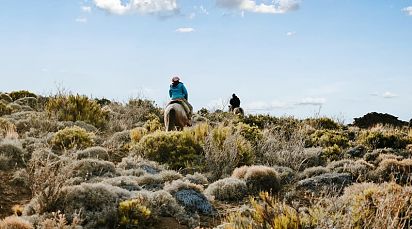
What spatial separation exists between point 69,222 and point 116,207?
0.72 m

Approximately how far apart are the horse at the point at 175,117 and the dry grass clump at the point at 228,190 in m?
5.30

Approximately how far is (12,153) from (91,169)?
2060mm

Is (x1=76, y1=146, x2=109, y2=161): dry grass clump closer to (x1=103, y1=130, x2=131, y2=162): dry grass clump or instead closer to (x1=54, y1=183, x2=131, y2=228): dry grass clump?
(x1=103, y1=130, x2=131, y2=162): dry grass clump

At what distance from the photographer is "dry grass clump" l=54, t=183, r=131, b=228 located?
706cm

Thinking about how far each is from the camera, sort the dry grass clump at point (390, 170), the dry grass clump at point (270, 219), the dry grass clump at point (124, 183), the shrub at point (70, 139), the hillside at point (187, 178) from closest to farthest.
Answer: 1. the dry grass clump at point (270, 219)
2. the hillside at point (187, 178)
3. the dry grass clump at point (124, 183)
4. the dry grass clump at point (390, 170)
5. the shrub at point (70, 139)

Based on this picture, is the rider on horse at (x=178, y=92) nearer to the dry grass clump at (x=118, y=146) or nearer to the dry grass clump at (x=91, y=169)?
the dry grass clump at (x=118, y=146)

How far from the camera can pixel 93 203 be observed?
7465 millimetres

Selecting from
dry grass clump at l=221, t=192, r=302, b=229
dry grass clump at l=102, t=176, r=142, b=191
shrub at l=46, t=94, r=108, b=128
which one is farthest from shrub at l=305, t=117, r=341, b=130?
dry grass clump at l=221, t=192, r=302, b=229

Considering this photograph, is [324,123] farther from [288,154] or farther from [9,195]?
[9,195]

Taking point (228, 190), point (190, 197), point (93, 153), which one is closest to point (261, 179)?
point (228, 190)

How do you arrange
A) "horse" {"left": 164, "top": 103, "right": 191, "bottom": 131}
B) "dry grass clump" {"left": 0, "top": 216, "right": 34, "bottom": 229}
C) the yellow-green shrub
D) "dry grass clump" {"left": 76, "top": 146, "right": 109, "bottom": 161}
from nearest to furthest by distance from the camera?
"dry grass clump" {"left": 0, "top": 216, "right": 34, "bottom": 229} → the yellow-green shrub → "dry grass clump" {"left": 76, "top": 146, "right": 109, "bottom": 161} → "horse" {"left": 164, "top": 103, "right": 191, "bottom": 131}

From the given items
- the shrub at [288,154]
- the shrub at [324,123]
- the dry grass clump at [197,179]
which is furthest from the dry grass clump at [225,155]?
the shrub at [324,123]

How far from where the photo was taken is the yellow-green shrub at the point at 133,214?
23.0ft

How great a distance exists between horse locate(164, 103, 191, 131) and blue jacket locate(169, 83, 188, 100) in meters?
0.26
